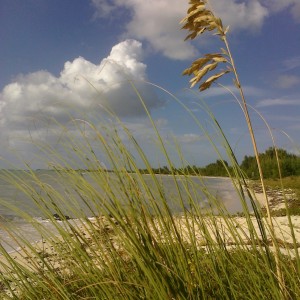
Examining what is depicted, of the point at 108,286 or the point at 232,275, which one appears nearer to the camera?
the point at 108,286

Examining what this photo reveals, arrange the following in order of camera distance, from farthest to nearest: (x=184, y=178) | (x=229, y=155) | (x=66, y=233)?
(x=184, y=178), (x=66, y=233), (x=229, y=155)

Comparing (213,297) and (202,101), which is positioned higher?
(202,101)

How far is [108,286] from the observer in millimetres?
1535

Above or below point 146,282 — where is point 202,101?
above

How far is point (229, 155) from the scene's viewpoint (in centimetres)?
150

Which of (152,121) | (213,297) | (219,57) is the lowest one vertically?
(213,297)

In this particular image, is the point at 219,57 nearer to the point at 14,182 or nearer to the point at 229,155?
the point at 229,155

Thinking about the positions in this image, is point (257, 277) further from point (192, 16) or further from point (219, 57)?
point (192, 16)

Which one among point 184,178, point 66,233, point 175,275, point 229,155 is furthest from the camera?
point 184,178

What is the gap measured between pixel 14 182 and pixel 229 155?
0.94 metres

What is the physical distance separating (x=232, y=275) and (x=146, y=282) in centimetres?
58

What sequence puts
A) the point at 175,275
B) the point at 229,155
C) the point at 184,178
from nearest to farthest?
the point at 175,275 < the point at 229,155 < the point at 184,178

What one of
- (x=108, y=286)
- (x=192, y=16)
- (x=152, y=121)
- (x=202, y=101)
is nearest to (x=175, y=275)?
(x=108, y=286)

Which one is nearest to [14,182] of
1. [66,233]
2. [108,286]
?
[66,233]
